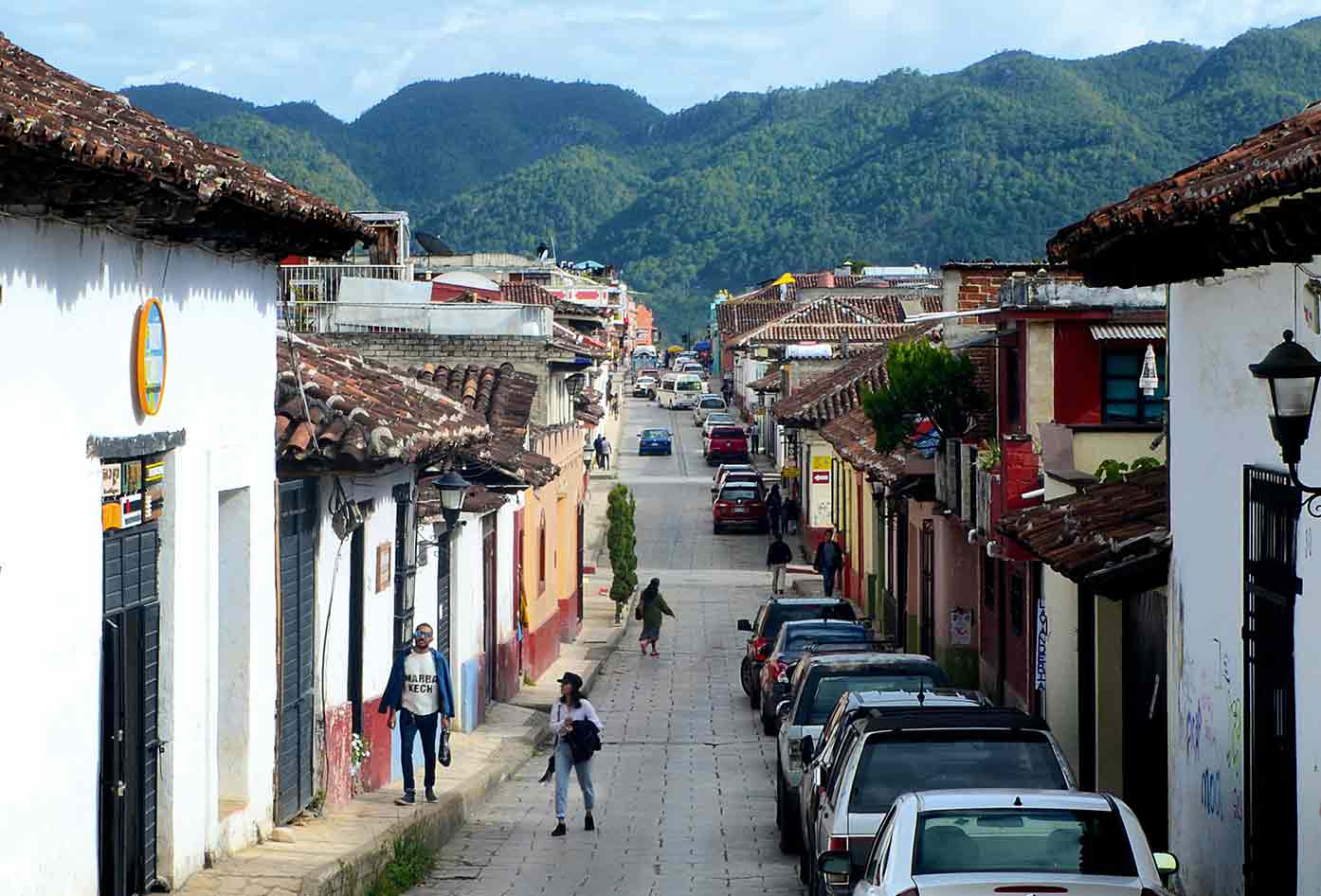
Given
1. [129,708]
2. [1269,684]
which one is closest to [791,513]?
[1269,684]

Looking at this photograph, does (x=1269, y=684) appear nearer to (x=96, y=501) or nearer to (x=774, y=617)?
(x=96, y=501)

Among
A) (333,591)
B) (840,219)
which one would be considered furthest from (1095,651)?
(840,219)

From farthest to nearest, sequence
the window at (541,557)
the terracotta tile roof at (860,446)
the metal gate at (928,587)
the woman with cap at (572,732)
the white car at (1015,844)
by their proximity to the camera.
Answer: the window at (541,557) → the terracotta tile roof at (860,446) → the metal gate at (928,587) → the woman with cap at (572,732) → the white car at (1015,844)

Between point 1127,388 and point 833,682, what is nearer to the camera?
point 833,682

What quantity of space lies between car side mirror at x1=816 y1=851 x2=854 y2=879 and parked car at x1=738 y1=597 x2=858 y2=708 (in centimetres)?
1767

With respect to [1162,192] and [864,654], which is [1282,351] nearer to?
[1162,192]

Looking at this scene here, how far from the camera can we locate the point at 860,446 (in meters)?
36.4

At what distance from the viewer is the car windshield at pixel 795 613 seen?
94.1 ft

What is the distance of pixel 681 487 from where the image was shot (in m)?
69.9

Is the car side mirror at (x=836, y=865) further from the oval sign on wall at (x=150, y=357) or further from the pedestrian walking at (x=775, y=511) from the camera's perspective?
the pedestrian walking at (x=775, y=511)

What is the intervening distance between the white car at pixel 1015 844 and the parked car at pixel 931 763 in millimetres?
2407

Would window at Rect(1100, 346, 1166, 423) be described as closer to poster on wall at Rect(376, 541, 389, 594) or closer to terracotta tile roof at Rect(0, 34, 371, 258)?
poster on wall at Rect(376, 541, 389, 594)

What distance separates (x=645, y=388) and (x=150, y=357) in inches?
4441

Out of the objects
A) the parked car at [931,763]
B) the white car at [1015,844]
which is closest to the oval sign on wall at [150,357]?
the white car at [1015,844]
